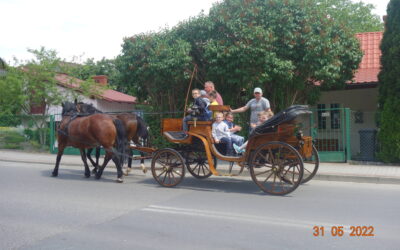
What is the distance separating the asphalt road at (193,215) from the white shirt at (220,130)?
113 centimetres

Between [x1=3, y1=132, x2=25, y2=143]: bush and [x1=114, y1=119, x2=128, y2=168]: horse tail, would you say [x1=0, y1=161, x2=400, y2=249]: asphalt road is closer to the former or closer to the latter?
[x1=114, y1=119, x2=128, y2=168]: horse tail

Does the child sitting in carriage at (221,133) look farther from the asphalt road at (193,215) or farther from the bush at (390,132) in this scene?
the bush at (390,132)

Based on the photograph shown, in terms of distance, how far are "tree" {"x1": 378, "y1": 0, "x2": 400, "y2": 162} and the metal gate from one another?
1.00 m

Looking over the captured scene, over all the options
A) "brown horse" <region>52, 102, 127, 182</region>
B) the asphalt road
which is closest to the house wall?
the asphalt road

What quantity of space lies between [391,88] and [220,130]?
652cm

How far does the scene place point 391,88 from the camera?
11.7 metres

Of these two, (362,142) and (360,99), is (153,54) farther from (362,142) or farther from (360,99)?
(360,99)

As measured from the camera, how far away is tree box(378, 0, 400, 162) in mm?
11398

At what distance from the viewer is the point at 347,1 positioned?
3919cm

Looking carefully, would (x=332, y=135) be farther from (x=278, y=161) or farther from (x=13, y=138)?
(x=13, y=138)

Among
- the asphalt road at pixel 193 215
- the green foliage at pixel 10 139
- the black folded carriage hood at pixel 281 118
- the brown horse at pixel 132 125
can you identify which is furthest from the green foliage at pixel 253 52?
the green foliage at pixel 10 139

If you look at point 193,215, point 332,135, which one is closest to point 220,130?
point 193,215

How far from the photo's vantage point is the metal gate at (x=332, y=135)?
1216 centimetres

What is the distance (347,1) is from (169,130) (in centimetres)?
3633
